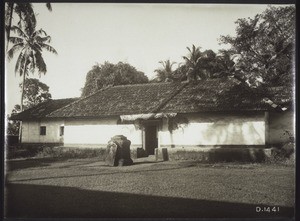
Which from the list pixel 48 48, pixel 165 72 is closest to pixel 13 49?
pixel 48 48

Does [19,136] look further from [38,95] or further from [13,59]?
[13,59]

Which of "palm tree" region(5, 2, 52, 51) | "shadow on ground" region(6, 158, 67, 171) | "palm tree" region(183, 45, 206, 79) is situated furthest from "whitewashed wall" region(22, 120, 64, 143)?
"palm tree" region(183, 45, 206, 79)

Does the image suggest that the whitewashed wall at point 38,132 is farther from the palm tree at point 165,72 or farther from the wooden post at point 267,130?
the wooden post at point 267,130

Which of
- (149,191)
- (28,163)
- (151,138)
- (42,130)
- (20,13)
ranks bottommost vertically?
(149,191)

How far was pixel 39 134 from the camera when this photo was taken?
4543mm

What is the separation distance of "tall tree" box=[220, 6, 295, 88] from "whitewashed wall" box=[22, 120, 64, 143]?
7.55 ft

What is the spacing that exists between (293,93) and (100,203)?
251 cm

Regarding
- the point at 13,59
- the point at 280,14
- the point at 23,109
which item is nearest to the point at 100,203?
the point at 23,109

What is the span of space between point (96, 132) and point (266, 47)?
2302 millimetres

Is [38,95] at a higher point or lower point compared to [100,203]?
higher

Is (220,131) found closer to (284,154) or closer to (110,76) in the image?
(284,154)

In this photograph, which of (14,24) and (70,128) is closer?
(14,24)

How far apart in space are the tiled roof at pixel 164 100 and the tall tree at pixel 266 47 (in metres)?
0.20

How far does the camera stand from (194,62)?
445 centimetres
